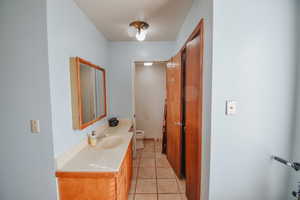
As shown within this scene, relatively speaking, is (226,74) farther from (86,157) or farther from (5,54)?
(5,54)

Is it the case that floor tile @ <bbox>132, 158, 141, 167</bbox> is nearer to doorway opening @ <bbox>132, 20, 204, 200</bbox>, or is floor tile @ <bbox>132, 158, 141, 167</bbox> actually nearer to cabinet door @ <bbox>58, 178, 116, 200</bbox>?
doorway opening @ <bbox>132, 20, 204, 200</bbox>

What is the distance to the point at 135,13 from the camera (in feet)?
5.57

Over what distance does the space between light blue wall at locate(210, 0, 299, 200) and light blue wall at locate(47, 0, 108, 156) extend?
1.38 m

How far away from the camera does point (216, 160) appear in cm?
107

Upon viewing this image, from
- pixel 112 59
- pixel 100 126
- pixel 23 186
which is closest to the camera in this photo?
pixel 23 186

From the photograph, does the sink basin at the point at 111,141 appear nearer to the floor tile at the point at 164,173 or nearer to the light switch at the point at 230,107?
the floor tile at the point at 164,173

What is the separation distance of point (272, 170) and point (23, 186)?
223 cm

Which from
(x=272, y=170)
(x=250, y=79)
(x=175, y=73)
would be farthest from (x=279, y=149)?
(x=175, y=73)

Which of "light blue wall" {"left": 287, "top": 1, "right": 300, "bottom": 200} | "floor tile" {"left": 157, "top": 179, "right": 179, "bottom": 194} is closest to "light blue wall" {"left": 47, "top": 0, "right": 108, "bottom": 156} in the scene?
"floor tile" {"left": 157, "top": 179, "right": 179, "bottom": 194}

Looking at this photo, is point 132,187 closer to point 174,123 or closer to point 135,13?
point 174,123

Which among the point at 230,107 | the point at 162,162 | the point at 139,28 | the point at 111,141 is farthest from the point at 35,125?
the point at 162,162

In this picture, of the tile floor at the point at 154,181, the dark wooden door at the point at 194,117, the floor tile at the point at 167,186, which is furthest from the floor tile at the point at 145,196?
the dark wooden door at the point at 194,117

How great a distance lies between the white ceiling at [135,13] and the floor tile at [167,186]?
2.54 m

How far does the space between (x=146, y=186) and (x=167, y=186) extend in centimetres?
33
